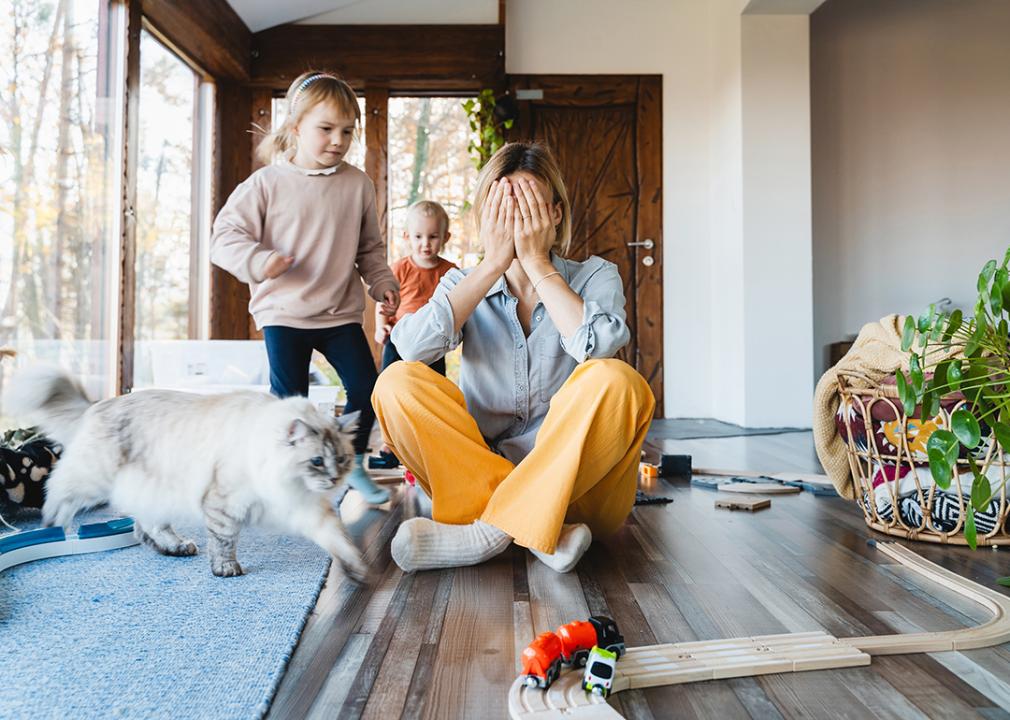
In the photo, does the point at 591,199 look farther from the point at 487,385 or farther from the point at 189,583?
the point at 189,583

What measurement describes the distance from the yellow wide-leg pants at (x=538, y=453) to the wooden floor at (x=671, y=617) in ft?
0.36

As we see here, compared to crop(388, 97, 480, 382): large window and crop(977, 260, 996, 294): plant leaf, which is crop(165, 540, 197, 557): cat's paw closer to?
crop(977, 260, 996, 294): plant leaf

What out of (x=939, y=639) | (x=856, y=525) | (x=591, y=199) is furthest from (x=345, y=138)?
(x=591, y=199)

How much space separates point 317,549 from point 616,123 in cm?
389

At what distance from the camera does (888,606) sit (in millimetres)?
1209

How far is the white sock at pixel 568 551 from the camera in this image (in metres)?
1.36

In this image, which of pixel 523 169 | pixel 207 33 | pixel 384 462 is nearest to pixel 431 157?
pixel 207 33

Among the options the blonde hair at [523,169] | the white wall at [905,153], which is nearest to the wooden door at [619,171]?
the white wall at [905,153]

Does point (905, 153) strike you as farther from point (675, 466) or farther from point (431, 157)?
point (675, 466)

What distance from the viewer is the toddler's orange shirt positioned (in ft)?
10.1

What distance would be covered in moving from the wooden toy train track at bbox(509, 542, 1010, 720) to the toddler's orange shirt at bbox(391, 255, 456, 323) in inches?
86.7

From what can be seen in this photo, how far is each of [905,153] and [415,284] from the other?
10.6ft

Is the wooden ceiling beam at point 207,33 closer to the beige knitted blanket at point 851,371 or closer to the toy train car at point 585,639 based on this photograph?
the beige knitted blanket at point 851,371

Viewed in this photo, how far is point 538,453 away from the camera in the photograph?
1.35 m
